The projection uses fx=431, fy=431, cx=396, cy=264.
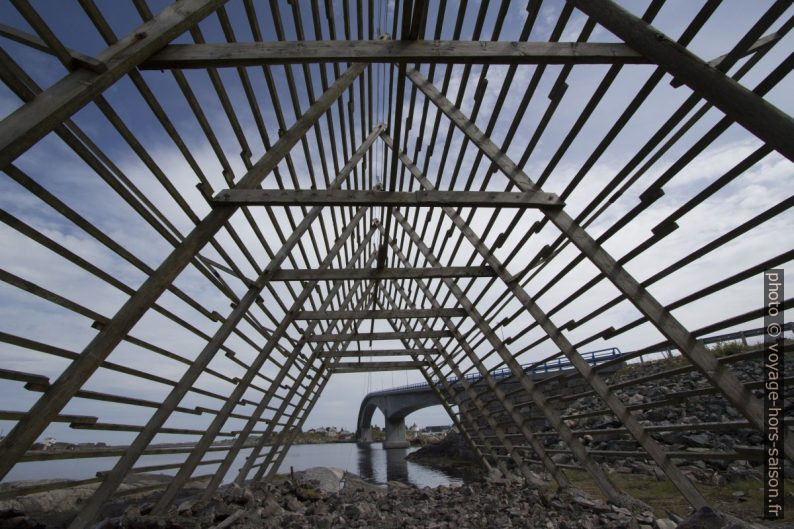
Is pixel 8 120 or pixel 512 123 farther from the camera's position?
pixel 512 123


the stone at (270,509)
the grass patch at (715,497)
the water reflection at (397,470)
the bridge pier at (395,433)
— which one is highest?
the bridge pier at (395,433)

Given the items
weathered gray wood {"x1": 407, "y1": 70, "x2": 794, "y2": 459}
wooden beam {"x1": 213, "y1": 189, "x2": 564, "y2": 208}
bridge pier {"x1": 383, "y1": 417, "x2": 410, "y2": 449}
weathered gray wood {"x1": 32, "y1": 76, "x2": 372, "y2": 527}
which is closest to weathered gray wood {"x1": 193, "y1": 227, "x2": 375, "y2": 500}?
weathered gray wood {"x1": 32, "y1": 76, "x2": 372, "y2": 527}

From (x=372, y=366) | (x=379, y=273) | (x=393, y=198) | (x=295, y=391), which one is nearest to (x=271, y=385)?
(x=295, y=391)

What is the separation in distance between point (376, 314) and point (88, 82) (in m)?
6.79

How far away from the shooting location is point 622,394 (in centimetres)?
1406

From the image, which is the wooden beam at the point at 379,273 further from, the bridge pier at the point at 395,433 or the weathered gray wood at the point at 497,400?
the bridge pier at the point at 395,433

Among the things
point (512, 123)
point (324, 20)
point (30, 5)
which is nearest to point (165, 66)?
point (30, 5)

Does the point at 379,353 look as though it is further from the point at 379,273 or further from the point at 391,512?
the point at 391,512

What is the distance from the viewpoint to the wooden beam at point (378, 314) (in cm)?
805

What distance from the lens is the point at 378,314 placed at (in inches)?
345

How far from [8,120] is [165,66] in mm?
1267

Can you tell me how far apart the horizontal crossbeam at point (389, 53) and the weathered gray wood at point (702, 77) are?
51 centimetres

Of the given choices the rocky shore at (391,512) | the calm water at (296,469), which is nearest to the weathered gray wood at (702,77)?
the rocky shore at (391,512)

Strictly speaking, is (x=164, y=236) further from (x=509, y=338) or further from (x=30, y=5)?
(x=509, y=338)
